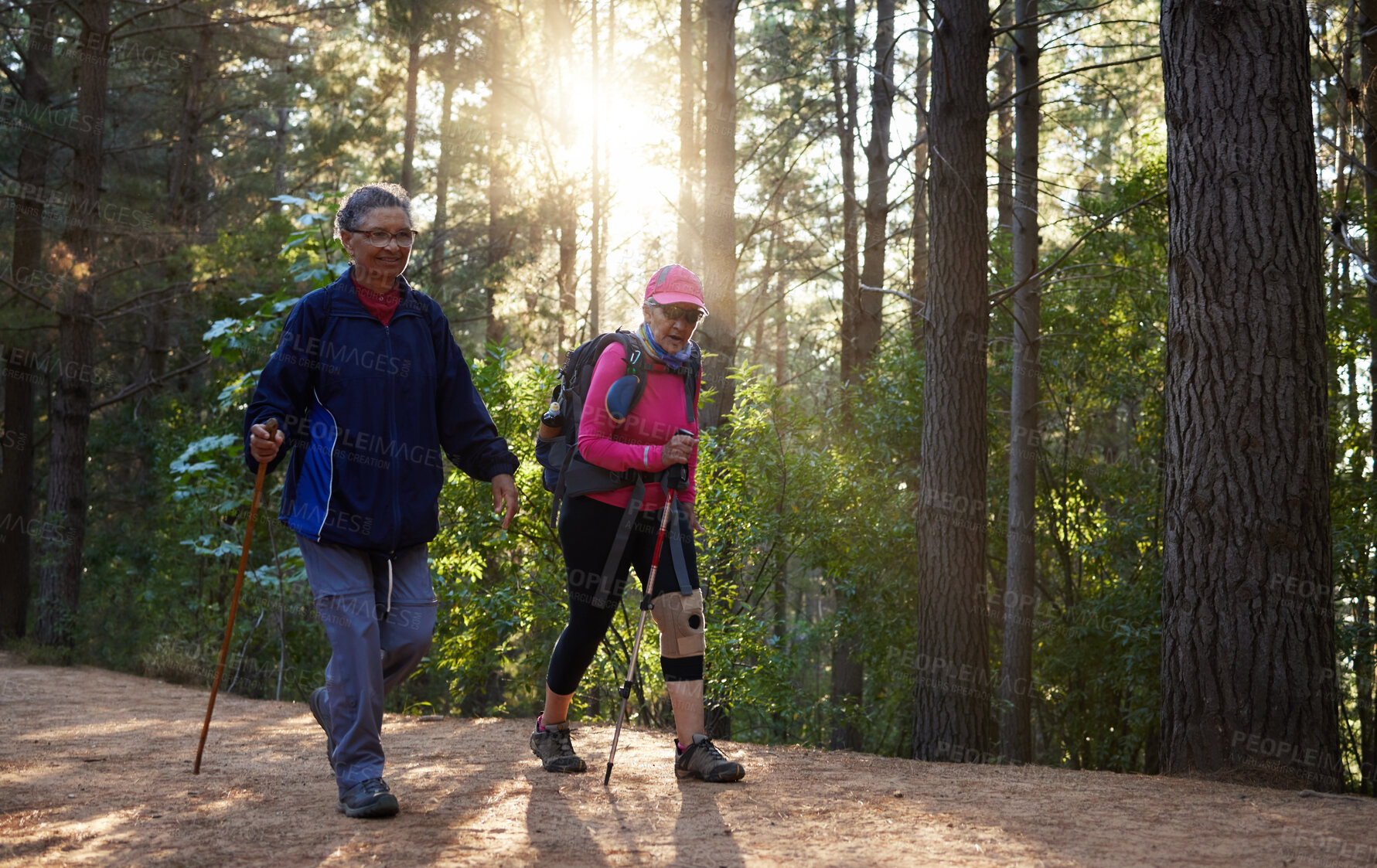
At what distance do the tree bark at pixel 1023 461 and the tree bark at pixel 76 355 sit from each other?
11.1 m

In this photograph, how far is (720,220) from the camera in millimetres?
10195

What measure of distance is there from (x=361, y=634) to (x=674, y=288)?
1.72 meters

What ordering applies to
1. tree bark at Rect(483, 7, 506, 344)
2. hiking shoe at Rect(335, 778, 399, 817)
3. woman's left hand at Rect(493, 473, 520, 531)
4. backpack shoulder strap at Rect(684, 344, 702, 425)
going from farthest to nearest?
→ tree bark at Rect(483, 7, 506, 344), backpack shoulder strap at Rect(684, 344, 702, 425), woman's left hand at Rect(493, 473, 520, 531), hiking shoe at Rect(335, 778, 399, 817)

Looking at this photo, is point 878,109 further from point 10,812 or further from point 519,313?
point 10,812

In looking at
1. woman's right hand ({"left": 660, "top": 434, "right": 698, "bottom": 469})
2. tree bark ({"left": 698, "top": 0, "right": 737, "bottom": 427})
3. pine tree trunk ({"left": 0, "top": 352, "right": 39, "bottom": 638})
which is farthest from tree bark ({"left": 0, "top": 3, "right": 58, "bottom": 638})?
woman's right hand ({"left": 660, "top": 434, "right": 698, "bottom": 469})

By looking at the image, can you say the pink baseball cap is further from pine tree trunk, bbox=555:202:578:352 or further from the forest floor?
pine tree trunk, bbox=555:202:578:352

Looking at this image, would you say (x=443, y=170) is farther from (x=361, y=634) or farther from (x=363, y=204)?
(x=361, y=634)

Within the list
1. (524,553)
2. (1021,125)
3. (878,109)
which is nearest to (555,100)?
(878,109)

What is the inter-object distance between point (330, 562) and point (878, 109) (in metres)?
14.4

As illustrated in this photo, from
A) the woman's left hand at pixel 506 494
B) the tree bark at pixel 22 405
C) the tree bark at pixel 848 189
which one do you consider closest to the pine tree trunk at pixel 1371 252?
the tree bark at pixel 848 189

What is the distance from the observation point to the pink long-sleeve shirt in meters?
4.09

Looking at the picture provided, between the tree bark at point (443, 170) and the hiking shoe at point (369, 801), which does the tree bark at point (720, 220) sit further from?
the tree bark at point (443, 170)

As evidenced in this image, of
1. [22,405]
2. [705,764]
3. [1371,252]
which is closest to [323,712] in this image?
[705,764]

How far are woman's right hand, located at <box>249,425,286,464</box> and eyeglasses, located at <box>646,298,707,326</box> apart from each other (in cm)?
146
